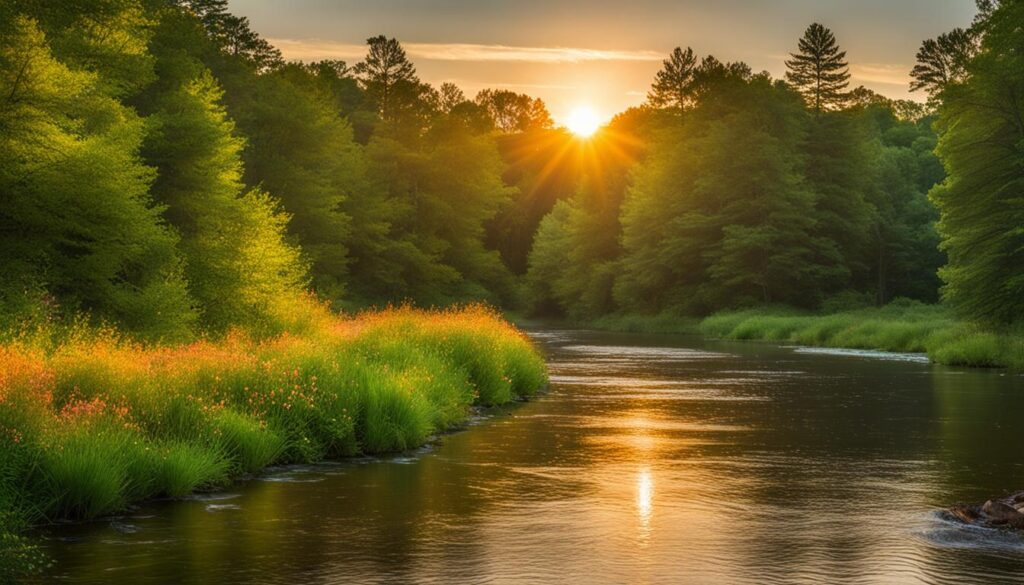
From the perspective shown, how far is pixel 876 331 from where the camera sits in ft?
190

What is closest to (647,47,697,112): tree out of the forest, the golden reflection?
the forest

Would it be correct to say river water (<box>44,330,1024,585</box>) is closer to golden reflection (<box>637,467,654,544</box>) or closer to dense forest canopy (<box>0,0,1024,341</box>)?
golden reflection (<box>637,467,654,544</box>)

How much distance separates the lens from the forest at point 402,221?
2058 cm

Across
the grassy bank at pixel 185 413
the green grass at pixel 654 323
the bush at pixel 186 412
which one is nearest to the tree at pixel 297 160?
the green grass at pixel 654 323

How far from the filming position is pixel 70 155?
24797mm

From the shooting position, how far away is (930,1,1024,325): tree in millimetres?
43094

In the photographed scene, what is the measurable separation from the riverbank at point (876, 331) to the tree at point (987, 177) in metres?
1.67

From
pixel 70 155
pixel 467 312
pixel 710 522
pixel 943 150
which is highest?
pixel 943 150

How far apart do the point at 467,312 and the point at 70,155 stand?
15599mm

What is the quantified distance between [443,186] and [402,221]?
466cm

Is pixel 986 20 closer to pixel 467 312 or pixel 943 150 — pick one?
pixel 943 150

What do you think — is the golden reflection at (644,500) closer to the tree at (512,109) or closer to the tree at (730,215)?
the tree at (730,215)

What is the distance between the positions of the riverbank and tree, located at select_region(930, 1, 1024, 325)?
167 cm

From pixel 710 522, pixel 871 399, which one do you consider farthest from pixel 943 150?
pixel 710 522
